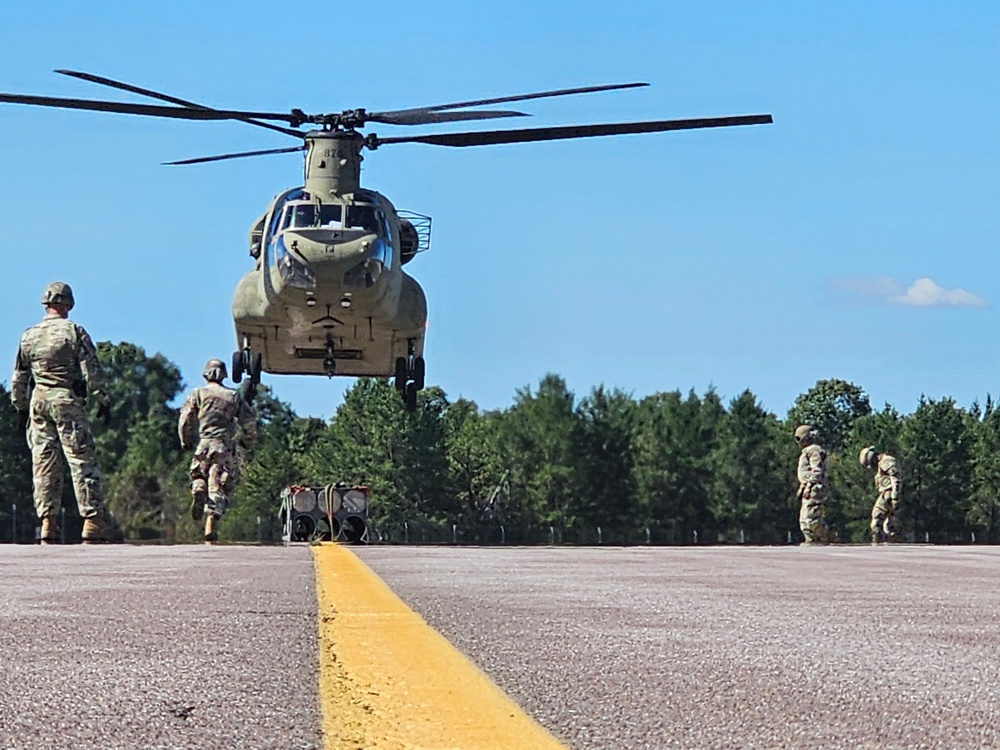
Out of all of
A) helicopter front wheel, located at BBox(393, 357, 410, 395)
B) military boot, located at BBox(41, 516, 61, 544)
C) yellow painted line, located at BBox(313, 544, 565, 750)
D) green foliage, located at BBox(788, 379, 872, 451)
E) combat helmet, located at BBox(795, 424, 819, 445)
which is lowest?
yellow painted line, located at BBox(313, 544, 565, 750)

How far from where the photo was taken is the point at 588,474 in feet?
354

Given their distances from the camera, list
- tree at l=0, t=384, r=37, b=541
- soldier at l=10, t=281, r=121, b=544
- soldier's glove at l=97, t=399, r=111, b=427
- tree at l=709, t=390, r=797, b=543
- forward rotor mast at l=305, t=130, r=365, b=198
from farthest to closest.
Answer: tree at l=709, t=390, r=797, b=543
tree at l=0, t=384, r=37, b=541
forward rotor mast at l=305, t=130, r=365, b=198
soldier at l=10, t=281, r=121, b=544
soldier's glove at l=97, t=399, r=111, b=427

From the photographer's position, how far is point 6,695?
3.90m

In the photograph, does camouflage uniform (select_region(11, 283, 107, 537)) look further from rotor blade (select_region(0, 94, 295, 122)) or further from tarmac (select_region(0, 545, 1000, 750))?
tarmac (select_region(0, 545, 1000, 750))

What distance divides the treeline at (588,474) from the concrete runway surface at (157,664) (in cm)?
9149

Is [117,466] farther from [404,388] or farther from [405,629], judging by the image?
[405,629]

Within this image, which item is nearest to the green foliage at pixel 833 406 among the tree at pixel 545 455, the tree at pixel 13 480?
the tree at pixel 545 455

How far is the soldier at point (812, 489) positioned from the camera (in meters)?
31.7

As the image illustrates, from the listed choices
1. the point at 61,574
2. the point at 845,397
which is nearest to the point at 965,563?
the point at 61,574

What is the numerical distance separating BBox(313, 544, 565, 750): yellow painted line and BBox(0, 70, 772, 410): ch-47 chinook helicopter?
1729cm

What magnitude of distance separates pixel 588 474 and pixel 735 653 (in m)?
103

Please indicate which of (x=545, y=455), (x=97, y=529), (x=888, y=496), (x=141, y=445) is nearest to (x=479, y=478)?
(x=545, y=455)

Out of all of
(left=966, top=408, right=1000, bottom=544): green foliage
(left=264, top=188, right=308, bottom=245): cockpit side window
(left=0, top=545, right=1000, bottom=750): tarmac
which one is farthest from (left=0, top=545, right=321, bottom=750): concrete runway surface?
(left=966, top=408, right=1000, bottom=544): green foliage

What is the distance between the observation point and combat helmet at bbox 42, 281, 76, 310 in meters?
18.6
